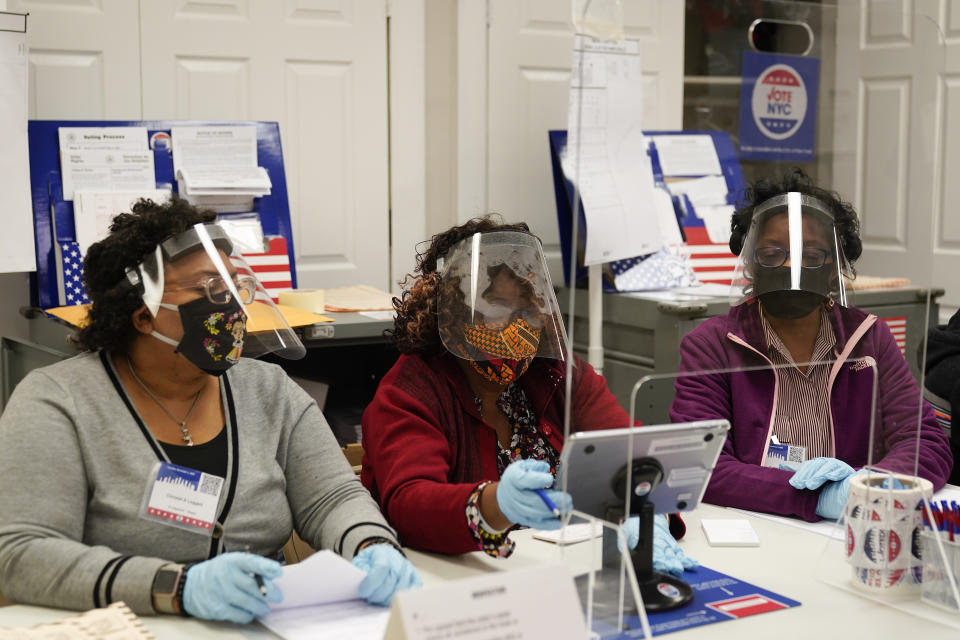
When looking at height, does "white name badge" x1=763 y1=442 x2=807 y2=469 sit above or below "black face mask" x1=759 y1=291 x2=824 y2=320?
below

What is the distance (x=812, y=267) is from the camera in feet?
5.33

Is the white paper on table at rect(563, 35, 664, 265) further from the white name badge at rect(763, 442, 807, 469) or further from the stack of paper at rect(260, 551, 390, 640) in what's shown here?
the stack of paper at rect(260, 551, 390, 640)

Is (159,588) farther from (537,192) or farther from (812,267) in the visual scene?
(537,192)

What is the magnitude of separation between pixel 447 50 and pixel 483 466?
2.44 meters

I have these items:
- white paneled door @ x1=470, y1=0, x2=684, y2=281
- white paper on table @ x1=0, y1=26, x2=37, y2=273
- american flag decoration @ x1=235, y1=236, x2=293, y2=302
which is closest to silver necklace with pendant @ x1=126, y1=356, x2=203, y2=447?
white paper on table @ x1=0, y1=26, x2=37, y2=273

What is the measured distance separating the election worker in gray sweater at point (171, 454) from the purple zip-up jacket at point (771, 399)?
577 millimetres

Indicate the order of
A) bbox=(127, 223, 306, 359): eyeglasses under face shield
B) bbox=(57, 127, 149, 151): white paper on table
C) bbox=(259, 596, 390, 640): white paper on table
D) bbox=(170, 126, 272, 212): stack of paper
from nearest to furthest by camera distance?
bbox=(259, 596, 390, 640): white paper on table
bbox=(127, 223, 306, 359): eyeglasses under face shield
bbox=(57, 127, 149, 151): white paper on table
bbox=(170, 126, 272, 212): stack of paper

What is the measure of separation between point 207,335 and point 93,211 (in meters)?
1.50

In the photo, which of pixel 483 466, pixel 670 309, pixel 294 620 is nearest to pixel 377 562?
pixel 294 620

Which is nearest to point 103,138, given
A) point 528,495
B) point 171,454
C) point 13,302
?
point 13,302

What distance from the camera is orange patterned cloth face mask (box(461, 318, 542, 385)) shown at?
1.86 metres

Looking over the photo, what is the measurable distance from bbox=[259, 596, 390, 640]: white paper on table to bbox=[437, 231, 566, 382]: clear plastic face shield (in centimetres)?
A: 54

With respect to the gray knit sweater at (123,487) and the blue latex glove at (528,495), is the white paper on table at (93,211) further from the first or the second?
the blue latex glove at (528,495)

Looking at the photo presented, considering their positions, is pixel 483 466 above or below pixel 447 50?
below
